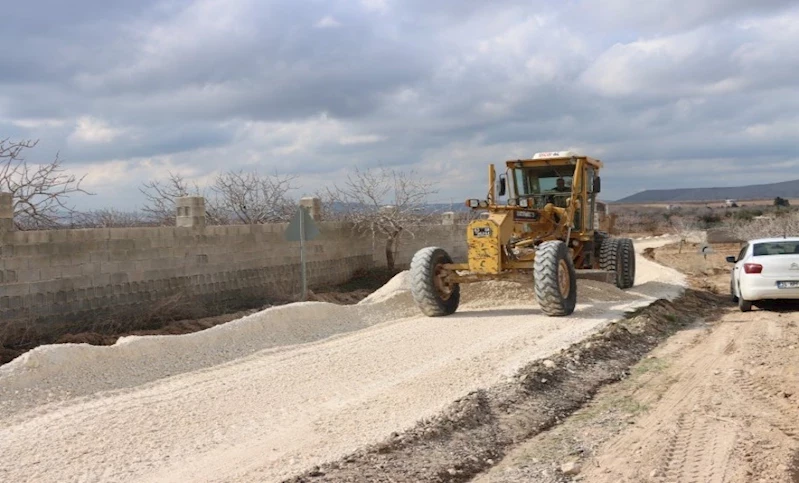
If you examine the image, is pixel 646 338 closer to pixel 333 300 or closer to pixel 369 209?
pixel 333 300

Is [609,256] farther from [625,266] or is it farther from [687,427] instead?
[687,427]

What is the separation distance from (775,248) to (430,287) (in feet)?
21.5

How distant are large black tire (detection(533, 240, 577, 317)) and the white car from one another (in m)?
3.54

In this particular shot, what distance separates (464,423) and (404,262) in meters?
16.7

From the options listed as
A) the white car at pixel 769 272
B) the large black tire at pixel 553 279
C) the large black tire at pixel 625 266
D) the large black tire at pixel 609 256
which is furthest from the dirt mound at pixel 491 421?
the large black tire at pixel 625 266

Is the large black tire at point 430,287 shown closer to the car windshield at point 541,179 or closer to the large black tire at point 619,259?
the car windshield at point 541,179

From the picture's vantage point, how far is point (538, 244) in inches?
611

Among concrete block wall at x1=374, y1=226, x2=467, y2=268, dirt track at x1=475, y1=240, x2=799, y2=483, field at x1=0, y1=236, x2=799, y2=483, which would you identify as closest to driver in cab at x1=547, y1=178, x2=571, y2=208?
field at x1=0, y1=236, x2=799, y2=483

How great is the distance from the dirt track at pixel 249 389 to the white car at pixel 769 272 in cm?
270

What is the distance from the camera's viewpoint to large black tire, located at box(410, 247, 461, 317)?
13.5 metres

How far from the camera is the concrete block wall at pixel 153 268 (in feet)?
37.9

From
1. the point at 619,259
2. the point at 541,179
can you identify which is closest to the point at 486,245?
the point at 541,179

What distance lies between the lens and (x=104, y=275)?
509 inches

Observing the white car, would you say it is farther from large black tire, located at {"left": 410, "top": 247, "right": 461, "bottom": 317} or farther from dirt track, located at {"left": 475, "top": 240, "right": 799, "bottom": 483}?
large black tire, located at {"left": 410, "top": 247, "right": 461, "bottom": 317}
